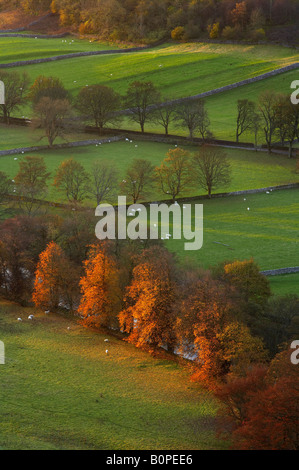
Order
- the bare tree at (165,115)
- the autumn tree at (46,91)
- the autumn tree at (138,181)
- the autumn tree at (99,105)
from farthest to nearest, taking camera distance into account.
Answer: the autumn tree at (46,91)
the autumn tree at (99,105)
the bare tree at (165,115)
the autumn tree at (138,181)

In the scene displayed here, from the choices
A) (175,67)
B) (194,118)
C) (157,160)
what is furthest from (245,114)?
(175,67)

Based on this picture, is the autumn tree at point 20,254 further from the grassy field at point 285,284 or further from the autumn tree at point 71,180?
the grassy field at point 285,284

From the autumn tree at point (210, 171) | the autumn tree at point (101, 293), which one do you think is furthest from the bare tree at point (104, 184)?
the autumn tree at point (101, 293)

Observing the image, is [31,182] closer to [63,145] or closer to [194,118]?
[63,145]

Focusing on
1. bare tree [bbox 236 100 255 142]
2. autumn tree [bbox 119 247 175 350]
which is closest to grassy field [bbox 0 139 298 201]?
bare tree [bbox 236 100 255 142]
